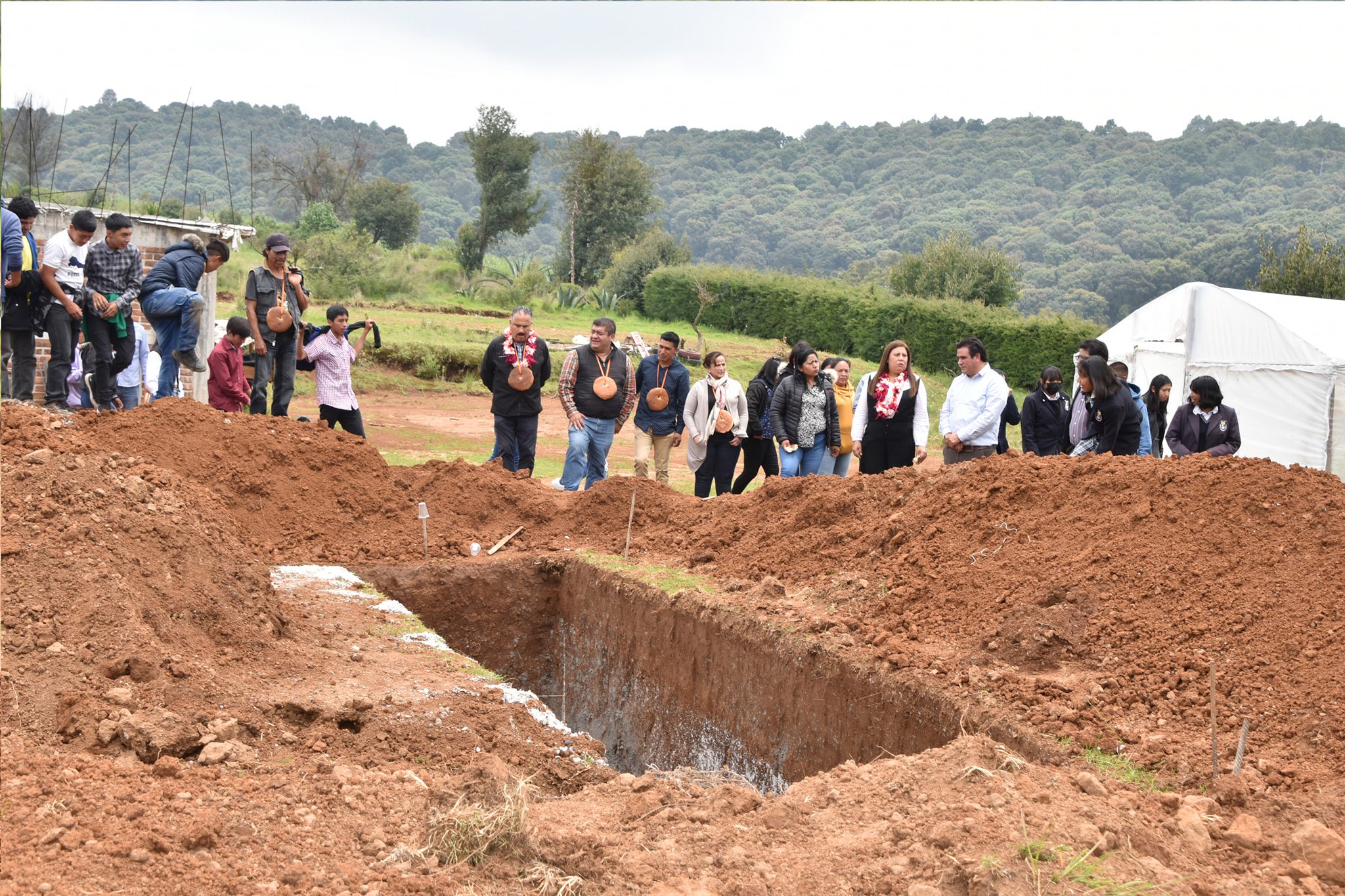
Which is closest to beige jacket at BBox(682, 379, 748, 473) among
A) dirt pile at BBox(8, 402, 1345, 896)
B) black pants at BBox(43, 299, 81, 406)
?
dirt pile at BBox(8, 402, 1345, 896)

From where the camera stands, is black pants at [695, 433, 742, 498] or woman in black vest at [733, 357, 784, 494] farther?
woman in black vest at [733, 357, 784, 494]

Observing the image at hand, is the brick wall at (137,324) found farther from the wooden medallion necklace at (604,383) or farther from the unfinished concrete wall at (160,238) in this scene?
the wooden medallion necklace at (604,383)

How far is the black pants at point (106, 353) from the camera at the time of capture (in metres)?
9.52

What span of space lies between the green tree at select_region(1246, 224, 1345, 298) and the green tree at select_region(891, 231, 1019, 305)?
8.80 m

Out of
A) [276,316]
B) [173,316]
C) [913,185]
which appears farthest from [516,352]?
[913,185]

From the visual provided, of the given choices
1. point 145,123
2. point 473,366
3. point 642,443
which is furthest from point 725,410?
point 145,123

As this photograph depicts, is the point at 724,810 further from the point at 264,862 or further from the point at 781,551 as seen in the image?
the point at 781,551

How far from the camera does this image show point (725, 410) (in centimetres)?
1036

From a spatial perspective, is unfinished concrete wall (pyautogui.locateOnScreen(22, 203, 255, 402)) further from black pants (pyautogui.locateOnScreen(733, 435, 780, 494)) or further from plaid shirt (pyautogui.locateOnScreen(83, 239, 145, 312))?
black pants (pyautogui.locateOnScreen(733, 435, 780, 494))

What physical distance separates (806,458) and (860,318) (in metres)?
23.7

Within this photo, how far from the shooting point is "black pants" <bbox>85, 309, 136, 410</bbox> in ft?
31.2

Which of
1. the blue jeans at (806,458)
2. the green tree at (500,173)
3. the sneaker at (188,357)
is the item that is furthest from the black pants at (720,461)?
the green tree at (500,173)

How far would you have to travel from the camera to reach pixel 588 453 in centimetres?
1103

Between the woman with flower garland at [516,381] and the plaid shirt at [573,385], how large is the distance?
0.17m
